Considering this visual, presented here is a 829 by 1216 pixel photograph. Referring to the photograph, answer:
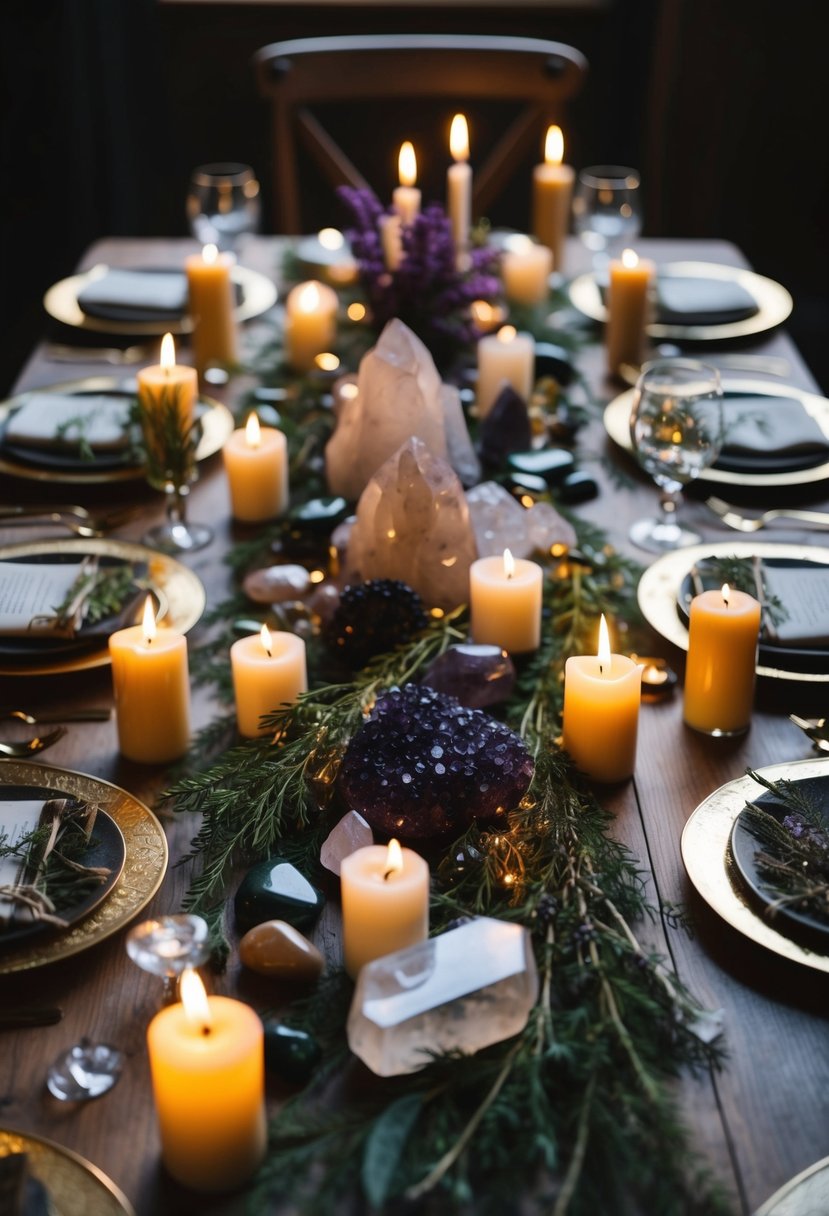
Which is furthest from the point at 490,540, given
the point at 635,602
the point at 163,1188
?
the point at 163,1188

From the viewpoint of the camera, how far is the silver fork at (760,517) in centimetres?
152

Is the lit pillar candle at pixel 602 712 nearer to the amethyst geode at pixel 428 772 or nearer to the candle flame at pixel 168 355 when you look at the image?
the amethyst geode at pixel 428 772

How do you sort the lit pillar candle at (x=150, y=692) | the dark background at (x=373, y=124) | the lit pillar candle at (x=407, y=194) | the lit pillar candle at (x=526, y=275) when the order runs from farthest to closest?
the dark background at (x=373, y=124)
the lit pillar candle at (x=526, y=275)
the lit pillar candle at (x=407, y=194)
the lit pillar candle at (x=150, y=692)

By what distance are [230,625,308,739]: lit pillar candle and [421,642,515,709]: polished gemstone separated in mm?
116

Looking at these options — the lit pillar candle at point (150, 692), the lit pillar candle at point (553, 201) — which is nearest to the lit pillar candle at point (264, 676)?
the lit pillar candle at point (150, 692)

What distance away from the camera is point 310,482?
1633mm

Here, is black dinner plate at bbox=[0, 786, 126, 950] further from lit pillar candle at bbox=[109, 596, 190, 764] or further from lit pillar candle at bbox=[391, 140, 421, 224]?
lit pillar candle at bbox=[391, 140, 421, 224]

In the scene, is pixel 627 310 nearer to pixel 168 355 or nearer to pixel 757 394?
pixel 757 394

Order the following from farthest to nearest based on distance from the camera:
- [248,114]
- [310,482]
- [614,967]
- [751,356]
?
1. [248,114]
2. [751,356]
3. [310,482]
4. [614,967]

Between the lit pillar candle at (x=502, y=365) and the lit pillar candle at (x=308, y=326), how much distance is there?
26 cm

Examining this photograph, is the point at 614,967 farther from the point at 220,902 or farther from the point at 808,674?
the point at 808,674

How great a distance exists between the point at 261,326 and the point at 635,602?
995 mm

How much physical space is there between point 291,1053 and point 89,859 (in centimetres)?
24

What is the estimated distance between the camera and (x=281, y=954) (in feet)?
2.86
